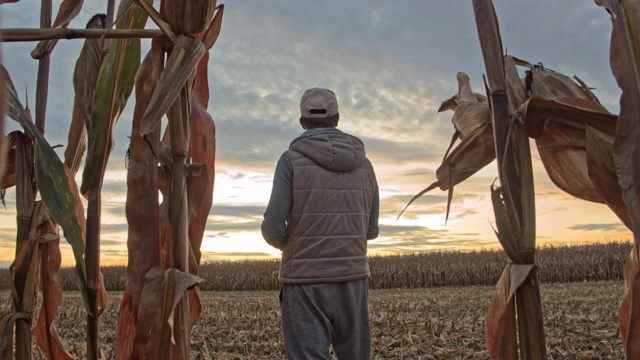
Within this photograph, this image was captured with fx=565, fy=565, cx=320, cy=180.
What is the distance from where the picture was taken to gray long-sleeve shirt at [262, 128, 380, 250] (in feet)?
7.38

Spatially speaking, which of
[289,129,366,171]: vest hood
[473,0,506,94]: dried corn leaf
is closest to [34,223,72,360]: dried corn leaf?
[289,129,366,171]: vest hood

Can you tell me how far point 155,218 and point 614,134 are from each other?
3.66ft

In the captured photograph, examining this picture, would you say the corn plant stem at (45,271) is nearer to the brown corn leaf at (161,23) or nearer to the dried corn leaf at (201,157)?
the dried corn leaf at (201,157)

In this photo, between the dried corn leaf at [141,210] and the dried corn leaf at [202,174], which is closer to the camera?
the dried corn leaf at [141,210]

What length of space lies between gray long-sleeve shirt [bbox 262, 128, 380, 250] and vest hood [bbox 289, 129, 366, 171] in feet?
0.09

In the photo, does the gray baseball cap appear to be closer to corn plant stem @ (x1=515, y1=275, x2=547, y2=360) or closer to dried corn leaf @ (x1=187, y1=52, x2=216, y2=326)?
dried corn leaf @ (x1=187, y1=52, x2=216, y2=326)

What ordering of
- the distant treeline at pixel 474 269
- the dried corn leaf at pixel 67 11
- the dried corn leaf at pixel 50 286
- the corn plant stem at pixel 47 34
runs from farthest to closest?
the distant treeline at pixel 474 269
the dried corn leaf at pixel 67 11
the dried corn leaf at pixel 50 286
the corn plant stem at pixel 47 34

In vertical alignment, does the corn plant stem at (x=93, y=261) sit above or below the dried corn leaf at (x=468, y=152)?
below

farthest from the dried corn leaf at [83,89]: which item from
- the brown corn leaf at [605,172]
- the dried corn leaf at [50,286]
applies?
the brown corn leaf at [605,172]

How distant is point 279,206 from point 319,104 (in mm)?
475

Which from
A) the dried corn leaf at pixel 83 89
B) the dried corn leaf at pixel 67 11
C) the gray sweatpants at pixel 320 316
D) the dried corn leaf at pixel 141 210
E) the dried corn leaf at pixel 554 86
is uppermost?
the dried corn leaf at pixel 67 11

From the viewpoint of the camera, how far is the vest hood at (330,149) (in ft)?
7.55

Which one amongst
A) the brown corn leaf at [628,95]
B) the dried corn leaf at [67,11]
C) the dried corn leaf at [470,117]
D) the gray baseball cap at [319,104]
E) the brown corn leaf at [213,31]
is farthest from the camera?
the gray baseball cap at [319,104]

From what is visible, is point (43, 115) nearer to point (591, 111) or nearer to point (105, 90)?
point (105, 90)
